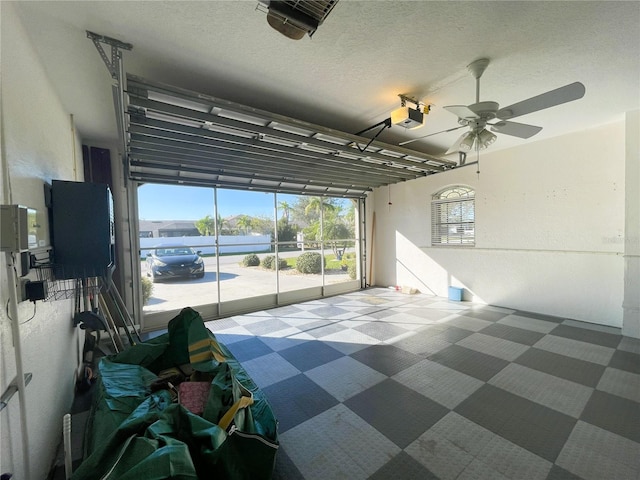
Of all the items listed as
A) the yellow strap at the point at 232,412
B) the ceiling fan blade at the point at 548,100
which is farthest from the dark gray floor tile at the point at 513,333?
the yellow strap at the point at 232,412

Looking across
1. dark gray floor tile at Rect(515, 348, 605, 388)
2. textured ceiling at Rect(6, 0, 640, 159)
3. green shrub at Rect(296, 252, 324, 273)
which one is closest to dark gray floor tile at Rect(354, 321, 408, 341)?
dark gray floor tile at Rect(515, 348, 605, 388)

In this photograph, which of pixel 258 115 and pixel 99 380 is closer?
A: pixel 99 380

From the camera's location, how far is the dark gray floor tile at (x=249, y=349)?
3363mm

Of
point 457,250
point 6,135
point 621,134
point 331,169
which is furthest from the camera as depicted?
point 457,250

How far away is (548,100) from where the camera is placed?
6.94 feet

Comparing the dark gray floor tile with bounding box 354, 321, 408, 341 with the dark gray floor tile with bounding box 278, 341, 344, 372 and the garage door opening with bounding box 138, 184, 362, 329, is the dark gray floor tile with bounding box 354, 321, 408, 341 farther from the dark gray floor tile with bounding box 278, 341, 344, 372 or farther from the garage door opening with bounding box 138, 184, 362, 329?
the garage door opening with bounding box 138, 184, 362, 329

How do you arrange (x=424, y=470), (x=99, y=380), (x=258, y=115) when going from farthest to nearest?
(x=258, y=115) < (x=99, y=380) < (x=424, y=470)

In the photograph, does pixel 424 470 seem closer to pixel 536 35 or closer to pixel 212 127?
pixel 536 35

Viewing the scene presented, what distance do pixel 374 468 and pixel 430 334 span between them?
2.55 m

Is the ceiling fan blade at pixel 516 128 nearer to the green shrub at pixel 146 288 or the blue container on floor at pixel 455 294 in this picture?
the blue container on floor at pixel 455 294

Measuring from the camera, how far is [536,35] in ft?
6.62

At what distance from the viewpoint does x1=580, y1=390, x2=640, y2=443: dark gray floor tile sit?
201 centimetres

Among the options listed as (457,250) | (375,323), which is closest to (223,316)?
(375,323)

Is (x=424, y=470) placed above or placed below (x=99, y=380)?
below
